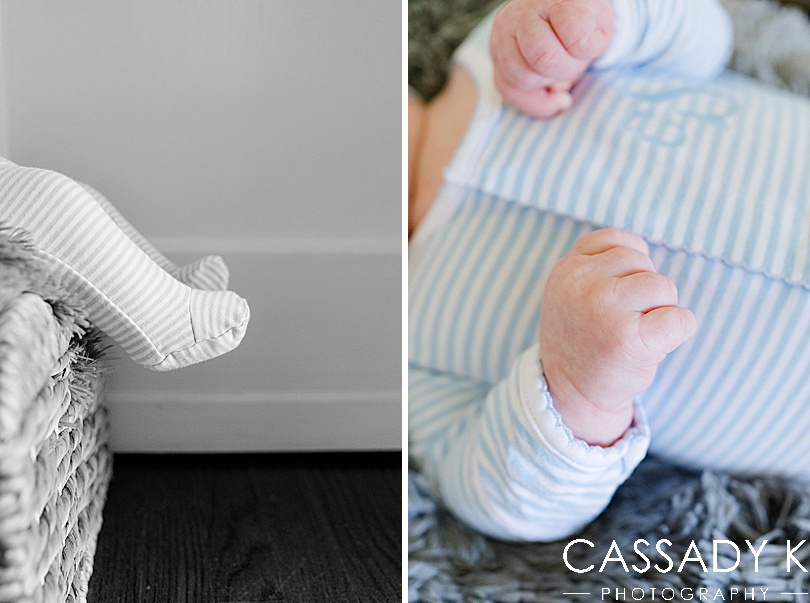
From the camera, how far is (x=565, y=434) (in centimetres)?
59

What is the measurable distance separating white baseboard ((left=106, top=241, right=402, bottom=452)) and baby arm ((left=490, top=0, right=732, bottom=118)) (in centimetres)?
49

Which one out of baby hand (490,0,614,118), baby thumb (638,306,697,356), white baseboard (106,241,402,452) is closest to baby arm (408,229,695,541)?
baby thumb (638,306,697,356)

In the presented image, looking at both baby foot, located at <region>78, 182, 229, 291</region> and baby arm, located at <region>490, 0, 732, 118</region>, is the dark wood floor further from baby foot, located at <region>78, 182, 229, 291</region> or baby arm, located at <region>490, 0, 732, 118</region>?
baby arm, located at <region>490, 0, 732, 118</region>

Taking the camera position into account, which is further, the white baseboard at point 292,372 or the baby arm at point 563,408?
the white baseboard at point 292,372

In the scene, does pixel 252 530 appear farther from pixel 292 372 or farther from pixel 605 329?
pixel 605 329

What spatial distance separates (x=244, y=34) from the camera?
1.02 metres

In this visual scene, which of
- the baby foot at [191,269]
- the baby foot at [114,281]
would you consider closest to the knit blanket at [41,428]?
the baby foot at [114,281]

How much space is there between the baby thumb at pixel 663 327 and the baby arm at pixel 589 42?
0.20 metres

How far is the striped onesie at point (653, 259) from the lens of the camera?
0.59 meters

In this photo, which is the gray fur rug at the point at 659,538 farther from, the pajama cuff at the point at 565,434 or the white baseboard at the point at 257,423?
the white baseboard at the point at 257,423

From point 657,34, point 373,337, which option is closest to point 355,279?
point 373,337

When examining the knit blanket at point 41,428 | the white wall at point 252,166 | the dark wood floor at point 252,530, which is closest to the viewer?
the knit blanket at point 41,428

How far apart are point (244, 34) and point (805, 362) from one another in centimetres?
74

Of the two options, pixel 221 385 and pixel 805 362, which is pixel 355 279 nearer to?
pixel 221 385
